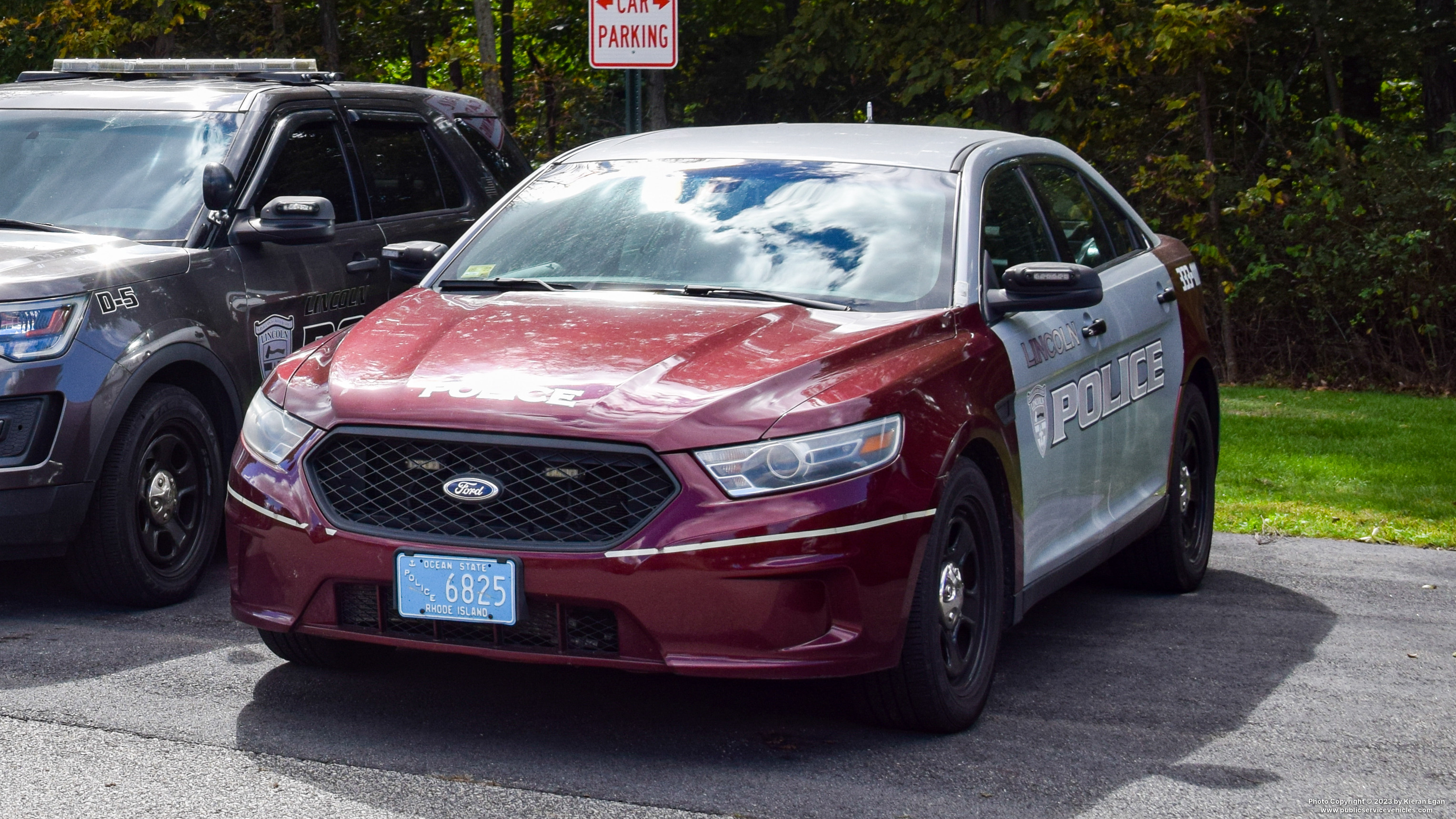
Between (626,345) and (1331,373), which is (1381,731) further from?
(1331,373)

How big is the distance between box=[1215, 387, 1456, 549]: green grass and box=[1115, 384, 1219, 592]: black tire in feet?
4.30

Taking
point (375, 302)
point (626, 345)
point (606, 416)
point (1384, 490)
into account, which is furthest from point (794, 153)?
point (1384, 490)

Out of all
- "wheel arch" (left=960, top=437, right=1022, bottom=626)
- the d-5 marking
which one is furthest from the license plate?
the d-5 marking

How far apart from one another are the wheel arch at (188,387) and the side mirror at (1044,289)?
114 inches

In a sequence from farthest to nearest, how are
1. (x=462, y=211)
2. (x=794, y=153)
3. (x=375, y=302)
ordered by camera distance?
(x=462, y=211), (x=375, y=302), (x=794, y=153)

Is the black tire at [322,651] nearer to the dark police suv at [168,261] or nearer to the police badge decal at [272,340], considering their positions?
the dark police suv at [168,261]

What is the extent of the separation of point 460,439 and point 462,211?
13.3 ft

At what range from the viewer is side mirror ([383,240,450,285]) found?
580 cm

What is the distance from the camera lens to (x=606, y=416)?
4.21 meters

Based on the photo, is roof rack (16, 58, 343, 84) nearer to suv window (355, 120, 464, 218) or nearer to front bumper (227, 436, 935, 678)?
suv window (355, 120, 464, 218)

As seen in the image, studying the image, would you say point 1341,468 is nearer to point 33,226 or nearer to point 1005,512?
point 1005,512

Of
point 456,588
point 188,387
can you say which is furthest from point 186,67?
point 456,588

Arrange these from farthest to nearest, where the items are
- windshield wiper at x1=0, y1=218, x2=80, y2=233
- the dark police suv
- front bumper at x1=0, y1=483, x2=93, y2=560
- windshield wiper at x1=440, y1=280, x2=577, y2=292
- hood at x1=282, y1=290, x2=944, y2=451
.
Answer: windshield wiper at x1=0, y1=218, x2=80, y2=233, the dark police suv, front bumper at x1=0, y1=483, x2=93, y2=560, windshield wiper at x1=440, y1=280, x2=577, y2=292, hood at x1=282, y1=290, x2=944, y2=451

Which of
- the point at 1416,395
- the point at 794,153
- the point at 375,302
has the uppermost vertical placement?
the point at 794,153
